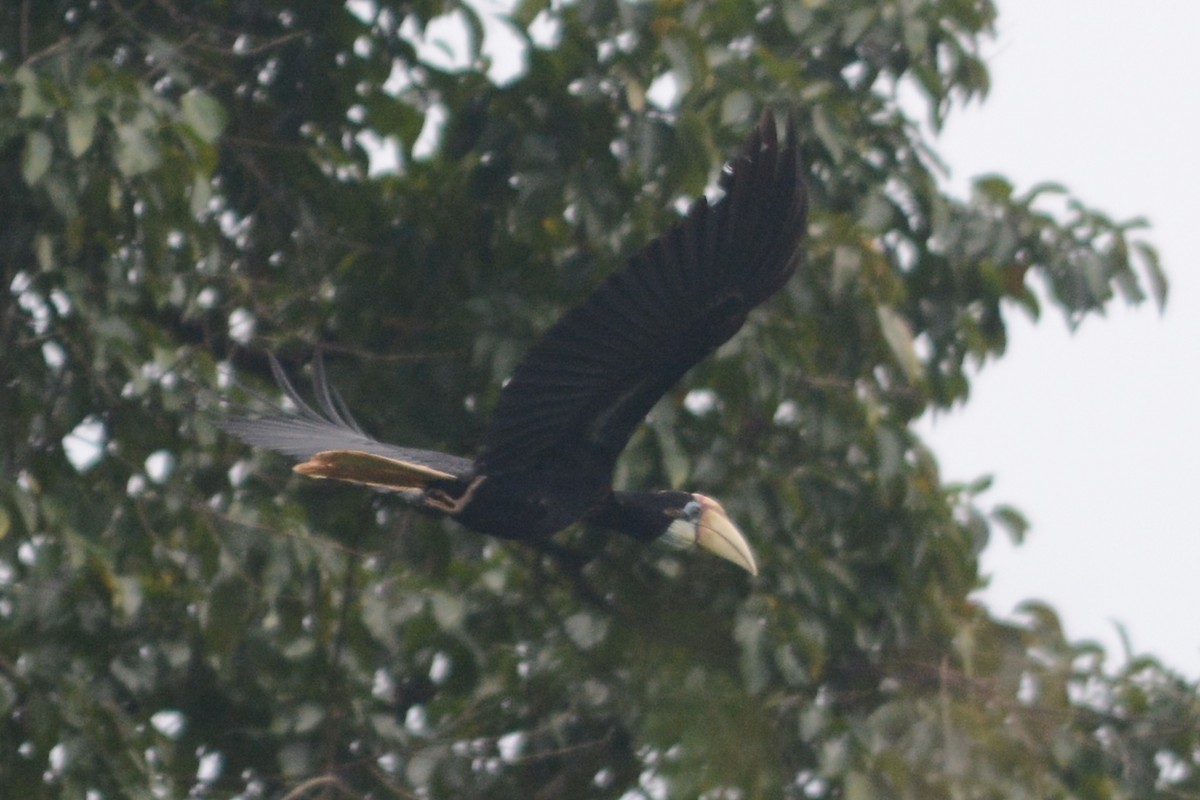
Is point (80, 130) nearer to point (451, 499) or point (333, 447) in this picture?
point (333, 447)

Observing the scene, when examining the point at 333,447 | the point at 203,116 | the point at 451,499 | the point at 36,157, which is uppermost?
the point at 203,116

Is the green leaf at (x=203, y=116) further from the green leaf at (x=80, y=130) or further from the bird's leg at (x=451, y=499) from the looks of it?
the bird's leg at (x=451, y=499)

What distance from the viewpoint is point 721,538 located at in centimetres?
367

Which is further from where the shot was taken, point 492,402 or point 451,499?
point 492,402

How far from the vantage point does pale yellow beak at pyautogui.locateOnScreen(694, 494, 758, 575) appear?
366 cm

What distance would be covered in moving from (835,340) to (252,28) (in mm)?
1452

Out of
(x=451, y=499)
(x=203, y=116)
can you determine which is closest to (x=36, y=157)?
(x=203, y=116)

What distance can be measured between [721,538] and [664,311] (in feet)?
2.05

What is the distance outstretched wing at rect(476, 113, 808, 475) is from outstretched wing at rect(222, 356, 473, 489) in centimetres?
16

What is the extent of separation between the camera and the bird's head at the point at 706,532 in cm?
366

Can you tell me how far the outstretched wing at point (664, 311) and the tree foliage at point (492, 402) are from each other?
66 centimetres

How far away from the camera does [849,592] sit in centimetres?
438

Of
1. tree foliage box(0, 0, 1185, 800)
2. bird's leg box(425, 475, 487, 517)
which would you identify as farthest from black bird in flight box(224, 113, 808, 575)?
tree foliage box(0, 0, 1185, 800)

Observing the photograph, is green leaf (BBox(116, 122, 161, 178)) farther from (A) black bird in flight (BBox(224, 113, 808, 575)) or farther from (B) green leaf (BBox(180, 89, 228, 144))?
(A) black bird in flight (BBox(224, 113, 808, 575))
